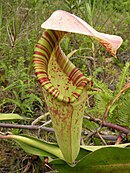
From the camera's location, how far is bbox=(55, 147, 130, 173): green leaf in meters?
1.16

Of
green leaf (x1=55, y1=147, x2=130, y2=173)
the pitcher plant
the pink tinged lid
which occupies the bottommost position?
green leaf (x1=55, y1=147, x2=130, y2=173)

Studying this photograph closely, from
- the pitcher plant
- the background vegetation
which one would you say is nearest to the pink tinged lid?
the pitcher plant

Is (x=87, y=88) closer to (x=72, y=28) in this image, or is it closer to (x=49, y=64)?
(x=49, y=64)

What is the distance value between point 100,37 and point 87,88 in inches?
11.3

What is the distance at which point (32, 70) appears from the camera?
254cm

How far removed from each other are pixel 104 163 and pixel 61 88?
28cm

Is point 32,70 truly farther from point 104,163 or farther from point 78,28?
point 78,28

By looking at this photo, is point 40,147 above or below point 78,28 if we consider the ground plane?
below

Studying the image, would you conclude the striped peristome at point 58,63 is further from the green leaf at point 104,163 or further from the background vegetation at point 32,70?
the background vegetation at point 32,70

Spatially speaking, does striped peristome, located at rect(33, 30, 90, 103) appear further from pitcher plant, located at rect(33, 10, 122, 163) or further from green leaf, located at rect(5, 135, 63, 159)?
green leaf, located at rect(5, 135, 63, 159)

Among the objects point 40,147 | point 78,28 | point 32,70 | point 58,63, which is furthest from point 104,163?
point 32,70

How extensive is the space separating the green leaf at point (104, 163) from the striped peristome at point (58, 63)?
21cm

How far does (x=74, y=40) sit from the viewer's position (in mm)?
3012

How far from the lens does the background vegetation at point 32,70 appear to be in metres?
1.62
